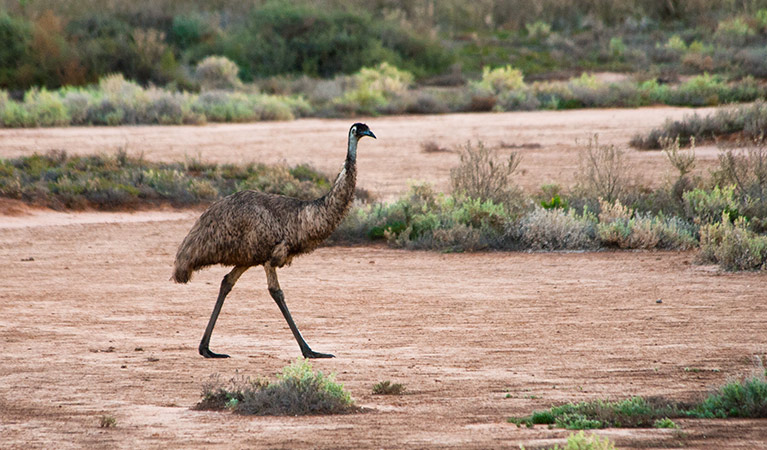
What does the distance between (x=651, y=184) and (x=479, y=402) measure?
1177 cm

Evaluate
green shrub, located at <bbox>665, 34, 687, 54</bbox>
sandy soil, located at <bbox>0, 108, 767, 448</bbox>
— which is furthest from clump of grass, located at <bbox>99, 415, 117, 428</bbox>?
green shrub, located at <bbox>665, 34, 687, 54</bbox>

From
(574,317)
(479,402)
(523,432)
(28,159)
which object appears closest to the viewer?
(523,432)

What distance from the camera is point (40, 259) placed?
46.2ft

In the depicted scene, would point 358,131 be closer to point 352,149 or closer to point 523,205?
point 352,149

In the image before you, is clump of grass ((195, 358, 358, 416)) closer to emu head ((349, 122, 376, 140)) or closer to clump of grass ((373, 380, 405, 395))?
clump of grass ((373, 380, 405, 395))

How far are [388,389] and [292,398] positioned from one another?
30.7 inches

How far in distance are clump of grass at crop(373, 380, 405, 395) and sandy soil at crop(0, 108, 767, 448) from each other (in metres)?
0.09

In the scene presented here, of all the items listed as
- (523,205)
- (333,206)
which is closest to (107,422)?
(333,206)

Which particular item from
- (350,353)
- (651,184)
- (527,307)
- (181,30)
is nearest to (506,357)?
(350,353)

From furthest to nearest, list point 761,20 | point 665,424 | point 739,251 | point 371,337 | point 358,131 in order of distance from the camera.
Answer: point 761,20 < point 739,251 < point 371,337 < point 358,131 < point 665,424

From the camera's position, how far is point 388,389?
7.39 meters

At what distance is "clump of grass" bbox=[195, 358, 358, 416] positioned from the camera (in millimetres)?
6914

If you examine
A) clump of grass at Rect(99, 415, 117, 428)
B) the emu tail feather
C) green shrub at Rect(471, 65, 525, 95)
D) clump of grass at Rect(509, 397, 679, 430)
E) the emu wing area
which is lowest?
clump of grass at Rect(99, 415, 117, 428)

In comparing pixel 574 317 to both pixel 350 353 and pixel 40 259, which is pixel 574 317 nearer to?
pixel 350 353
